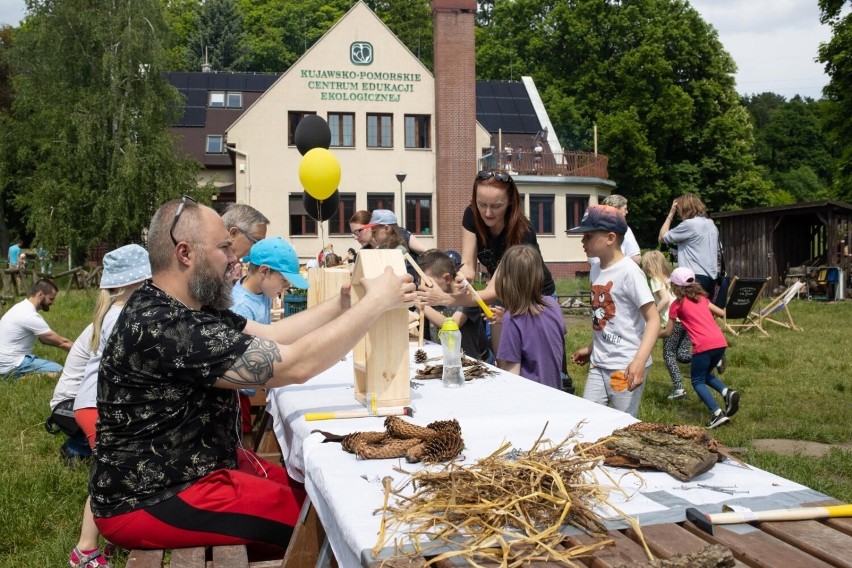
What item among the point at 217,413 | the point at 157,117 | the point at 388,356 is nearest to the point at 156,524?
the point at 217,413

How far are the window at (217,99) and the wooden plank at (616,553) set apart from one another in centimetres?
3992

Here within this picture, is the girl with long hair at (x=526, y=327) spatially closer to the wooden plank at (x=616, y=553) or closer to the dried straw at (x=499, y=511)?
the dried straw at (x=499, y=511)

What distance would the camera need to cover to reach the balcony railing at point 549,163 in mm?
34944

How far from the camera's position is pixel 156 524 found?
8.79ft

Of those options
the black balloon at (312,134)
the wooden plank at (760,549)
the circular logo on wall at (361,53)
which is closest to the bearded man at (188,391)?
the wooden plank at (760,549)

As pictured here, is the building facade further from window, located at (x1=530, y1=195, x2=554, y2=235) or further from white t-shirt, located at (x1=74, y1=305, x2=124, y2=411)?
white t-shirt, located at (x1=74, y1=305, x2=124, y2=411)

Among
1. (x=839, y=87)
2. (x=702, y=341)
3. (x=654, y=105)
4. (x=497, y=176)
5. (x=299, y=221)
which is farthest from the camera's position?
(x=654, y=105)

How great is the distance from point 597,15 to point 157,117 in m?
27.4

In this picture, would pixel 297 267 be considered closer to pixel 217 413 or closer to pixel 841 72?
pixel 217 413

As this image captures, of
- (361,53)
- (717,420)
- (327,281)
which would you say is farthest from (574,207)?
(327,281)

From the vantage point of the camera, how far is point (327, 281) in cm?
412

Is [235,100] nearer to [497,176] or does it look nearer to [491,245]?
[491,245]

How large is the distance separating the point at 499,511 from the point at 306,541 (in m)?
1.03

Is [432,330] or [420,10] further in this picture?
[420,10]
